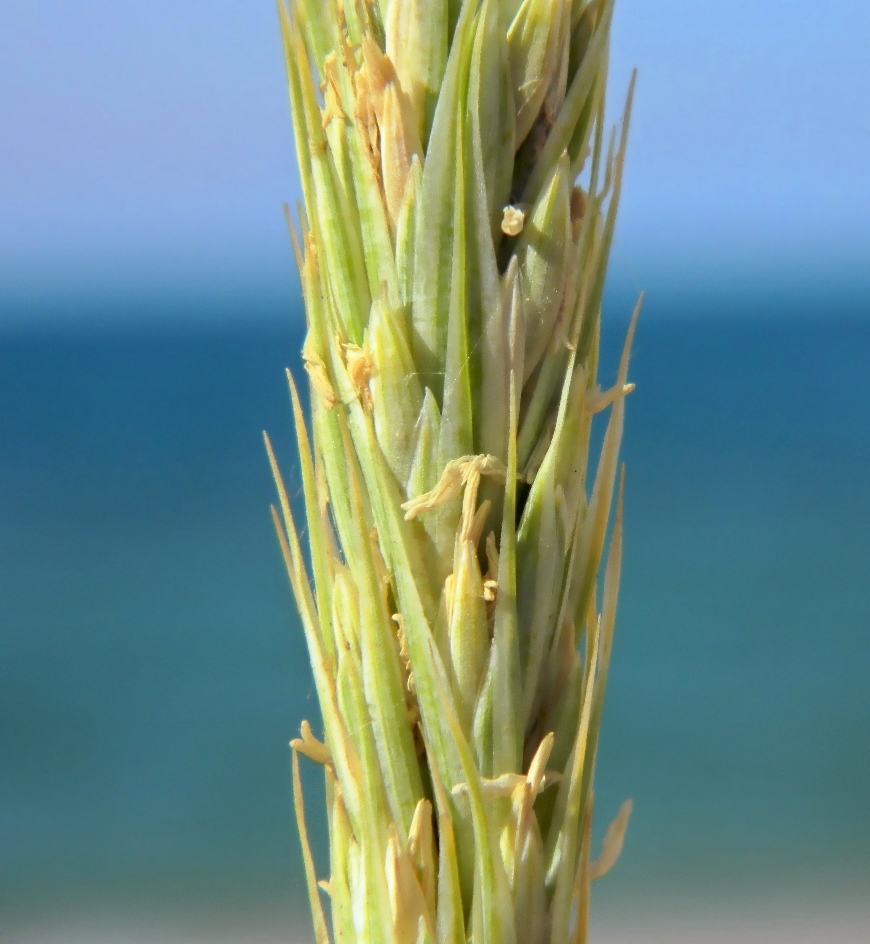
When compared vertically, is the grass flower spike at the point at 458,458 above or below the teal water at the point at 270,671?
below

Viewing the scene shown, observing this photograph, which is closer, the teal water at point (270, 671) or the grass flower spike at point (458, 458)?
the grass flower spike at point (458, 458)

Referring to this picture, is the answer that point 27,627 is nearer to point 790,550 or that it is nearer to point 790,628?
point 790,628

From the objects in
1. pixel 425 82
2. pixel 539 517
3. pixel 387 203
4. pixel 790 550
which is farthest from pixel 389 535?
pixel 790 550

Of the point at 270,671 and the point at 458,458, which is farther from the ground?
the point at 270,671

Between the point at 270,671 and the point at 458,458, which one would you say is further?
the point at 270,671

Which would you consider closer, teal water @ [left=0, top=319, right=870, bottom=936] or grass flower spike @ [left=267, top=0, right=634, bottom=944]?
grass flower spike @ [left=267, top=0, right=634, bottom=944]
